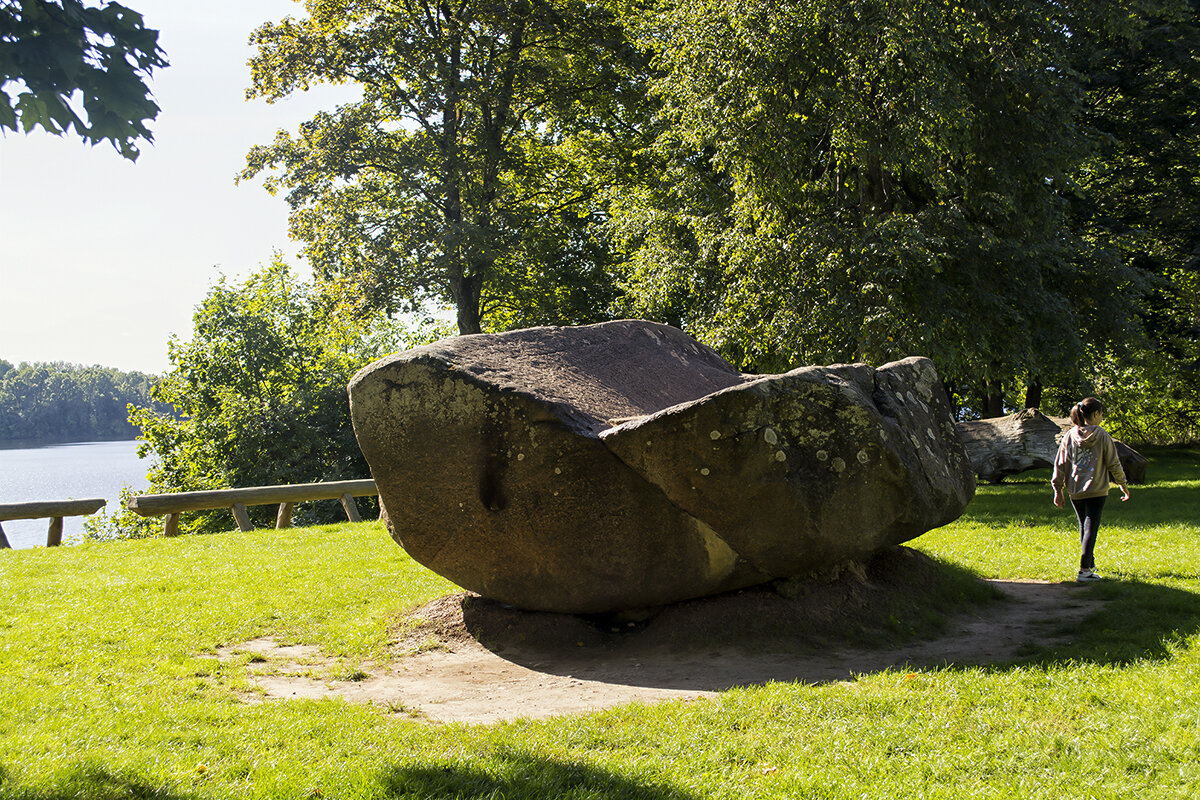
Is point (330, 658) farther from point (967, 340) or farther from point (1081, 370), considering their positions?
point (1081, 370)

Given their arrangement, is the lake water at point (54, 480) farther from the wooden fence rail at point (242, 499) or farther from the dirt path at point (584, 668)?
the dirt path at point (584, 668)

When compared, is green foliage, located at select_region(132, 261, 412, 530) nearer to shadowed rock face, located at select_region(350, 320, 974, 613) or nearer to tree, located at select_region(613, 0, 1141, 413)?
tree, located at select_region(613, 0, 1141, 413)

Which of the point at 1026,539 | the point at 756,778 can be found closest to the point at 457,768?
the point at 756,778

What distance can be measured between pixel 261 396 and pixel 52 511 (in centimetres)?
1330

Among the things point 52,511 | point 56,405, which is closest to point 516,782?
point 52,511

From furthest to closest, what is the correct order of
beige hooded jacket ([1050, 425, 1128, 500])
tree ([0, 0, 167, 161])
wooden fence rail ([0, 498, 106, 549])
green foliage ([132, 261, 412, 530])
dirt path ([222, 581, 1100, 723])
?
1. green foliage ([132, 261, 412, 530])
2. wooden fence rail ([0, 498, 106, 549])
3. beige hooded jacket ([1050, 425, 1128, 500])
4. dirt path ([222, 581, 1100, 723])
5. tree ([0, 0, 167, 161])

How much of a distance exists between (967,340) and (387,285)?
15438mm

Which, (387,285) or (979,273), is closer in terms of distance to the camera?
(979,273)

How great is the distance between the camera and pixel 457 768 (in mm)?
4703

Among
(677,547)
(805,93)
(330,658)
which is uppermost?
(805,93)

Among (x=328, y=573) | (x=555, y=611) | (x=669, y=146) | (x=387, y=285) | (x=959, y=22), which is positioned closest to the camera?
(x=555, y=611)

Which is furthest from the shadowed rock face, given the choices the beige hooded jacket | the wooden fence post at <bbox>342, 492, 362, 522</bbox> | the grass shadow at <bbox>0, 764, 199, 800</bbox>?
the wooden fence post at <bbox>342, 492, 362, 522</bbox>

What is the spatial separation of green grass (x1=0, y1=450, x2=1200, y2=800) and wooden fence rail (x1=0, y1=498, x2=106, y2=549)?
6968 millimetres

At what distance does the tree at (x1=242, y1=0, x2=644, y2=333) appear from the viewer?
23734 millimetres
